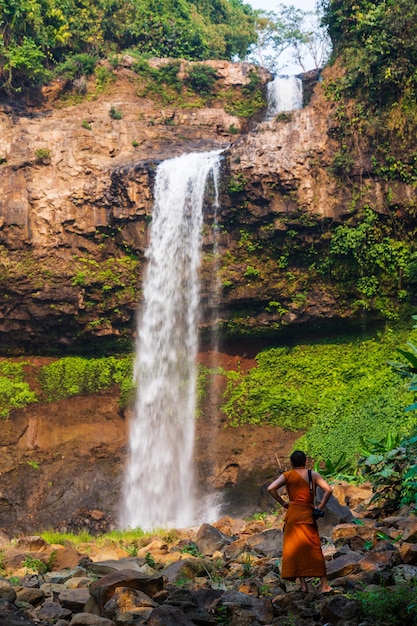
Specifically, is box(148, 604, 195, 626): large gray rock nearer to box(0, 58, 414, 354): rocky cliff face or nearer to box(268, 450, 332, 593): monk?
box(268, 450, 332, 593): monk

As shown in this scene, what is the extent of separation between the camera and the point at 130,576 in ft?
17.3

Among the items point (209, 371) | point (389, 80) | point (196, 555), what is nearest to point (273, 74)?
point (389, 80)

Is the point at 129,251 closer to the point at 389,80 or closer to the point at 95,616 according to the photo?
the point at 389,80

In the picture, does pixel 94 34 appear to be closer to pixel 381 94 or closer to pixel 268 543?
pixel 381 94

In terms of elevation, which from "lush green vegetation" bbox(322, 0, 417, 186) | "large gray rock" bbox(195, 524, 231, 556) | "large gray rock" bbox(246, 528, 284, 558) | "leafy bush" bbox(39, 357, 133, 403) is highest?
"lush green vegetation" bbox(322, 0, 417, 186)

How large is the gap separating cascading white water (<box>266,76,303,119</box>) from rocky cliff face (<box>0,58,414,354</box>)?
4186 millimetres

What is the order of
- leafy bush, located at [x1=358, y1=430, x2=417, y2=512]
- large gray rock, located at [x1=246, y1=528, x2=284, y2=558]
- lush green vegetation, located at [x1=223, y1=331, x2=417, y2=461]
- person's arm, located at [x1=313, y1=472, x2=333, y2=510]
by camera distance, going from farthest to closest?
lush green vegetation, located at [x1=223, y1=331, x2=417, y2=461]
leafy bush, located at [x1=358, y1=430, x2=417, y2=512]
large gray rock, located at [x1=246, y1=528, x2=284, y2=558]
person's arm, located at [x1=313, y1=472, x2=333, y2=510]

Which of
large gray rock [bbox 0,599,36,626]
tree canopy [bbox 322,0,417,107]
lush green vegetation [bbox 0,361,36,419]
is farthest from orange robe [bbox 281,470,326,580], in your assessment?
lush green vegetation [bbox 0,361,36,419]

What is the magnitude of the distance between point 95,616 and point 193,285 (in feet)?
45.4

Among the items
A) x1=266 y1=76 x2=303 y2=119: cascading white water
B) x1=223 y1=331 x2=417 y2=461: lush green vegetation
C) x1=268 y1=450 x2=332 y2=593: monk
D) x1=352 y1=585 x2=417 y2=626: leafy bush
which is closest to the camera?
x1=352 y1=585 x2=417 y2=626: leafy bush

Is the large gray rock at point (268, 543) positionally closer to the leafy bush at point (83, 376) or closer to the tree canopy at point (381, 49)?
the leafy bush at point (83, 376)

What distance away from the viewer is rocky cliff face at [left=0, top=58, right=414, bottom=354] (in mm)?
16891

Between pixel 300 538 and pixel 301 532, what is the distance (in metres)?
0.05

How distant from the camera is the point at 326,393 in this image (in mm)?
17484
